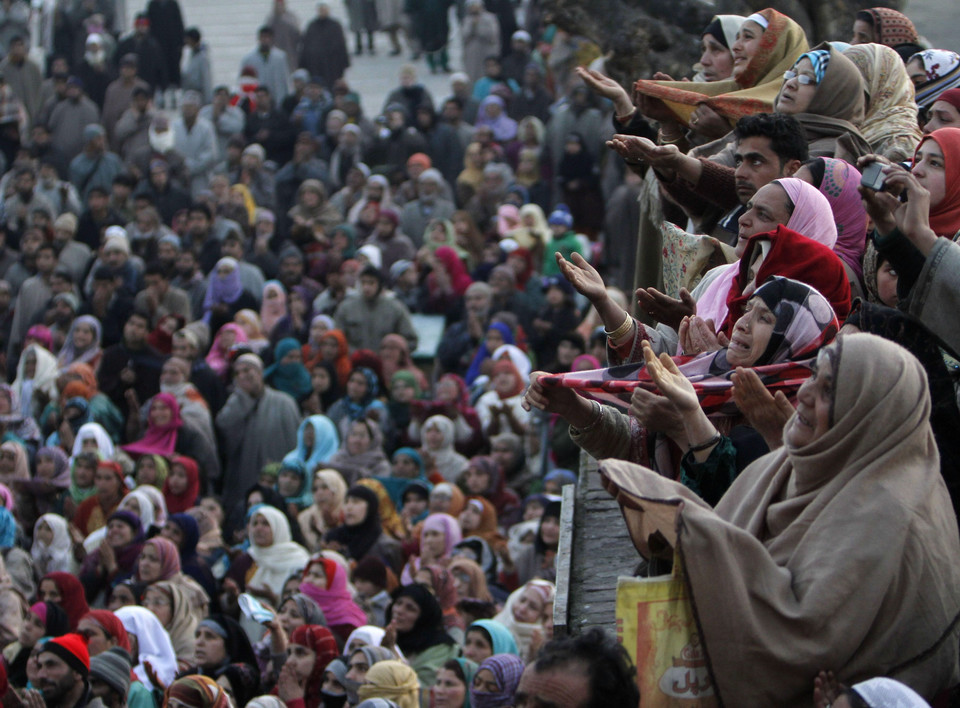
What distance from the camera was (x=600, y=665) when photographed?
3025 millimetres

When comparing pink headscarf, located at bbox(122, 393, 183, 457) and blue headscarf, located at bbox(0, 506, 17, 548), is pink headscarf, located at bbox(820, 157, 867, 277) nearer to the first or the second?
blue headscarf, located at bbox(0, 506, 17, 548)

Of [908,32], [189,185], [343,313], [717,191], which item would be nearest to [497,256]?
[343,313]

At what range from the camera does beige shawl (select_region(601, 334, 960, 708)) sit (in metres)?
3.09

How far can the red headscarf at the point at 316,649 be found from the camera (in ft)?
22.6

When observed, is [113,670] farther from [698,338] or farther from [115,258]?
[115,258]

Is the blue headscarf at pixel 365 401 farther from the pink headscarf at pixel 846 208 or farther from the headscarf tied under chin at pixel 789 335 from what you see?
Answer: the headscarf tied under chin at pixel 789 335

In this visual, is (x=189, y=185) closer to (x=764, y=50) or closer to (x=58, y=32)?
(x=58, y=32)

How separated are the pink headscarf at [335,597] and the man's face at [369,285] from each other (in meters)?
4.70

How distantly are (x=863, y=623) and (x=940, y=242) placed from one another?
1.27m

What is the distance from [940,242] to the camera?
156 inches

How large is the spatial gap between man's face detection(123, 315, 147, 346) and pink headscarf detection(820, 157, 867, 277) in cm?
835

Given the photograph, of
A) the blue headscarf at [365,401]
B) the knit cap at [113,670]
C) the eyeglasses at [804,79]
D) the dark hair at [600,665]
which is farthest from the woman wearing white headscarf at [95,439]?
the dark hair at [600,665]

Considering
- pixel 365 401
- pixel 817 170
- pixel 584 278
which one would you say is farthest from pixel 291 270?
pixel 584 278

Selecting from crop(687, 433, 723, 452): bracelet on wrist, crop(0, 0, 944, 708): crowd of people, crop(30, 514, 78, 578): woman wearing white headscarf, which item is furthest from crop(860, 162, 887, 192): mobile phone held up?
crop(30, 514, 78, 578): woman wearing white headscarf
